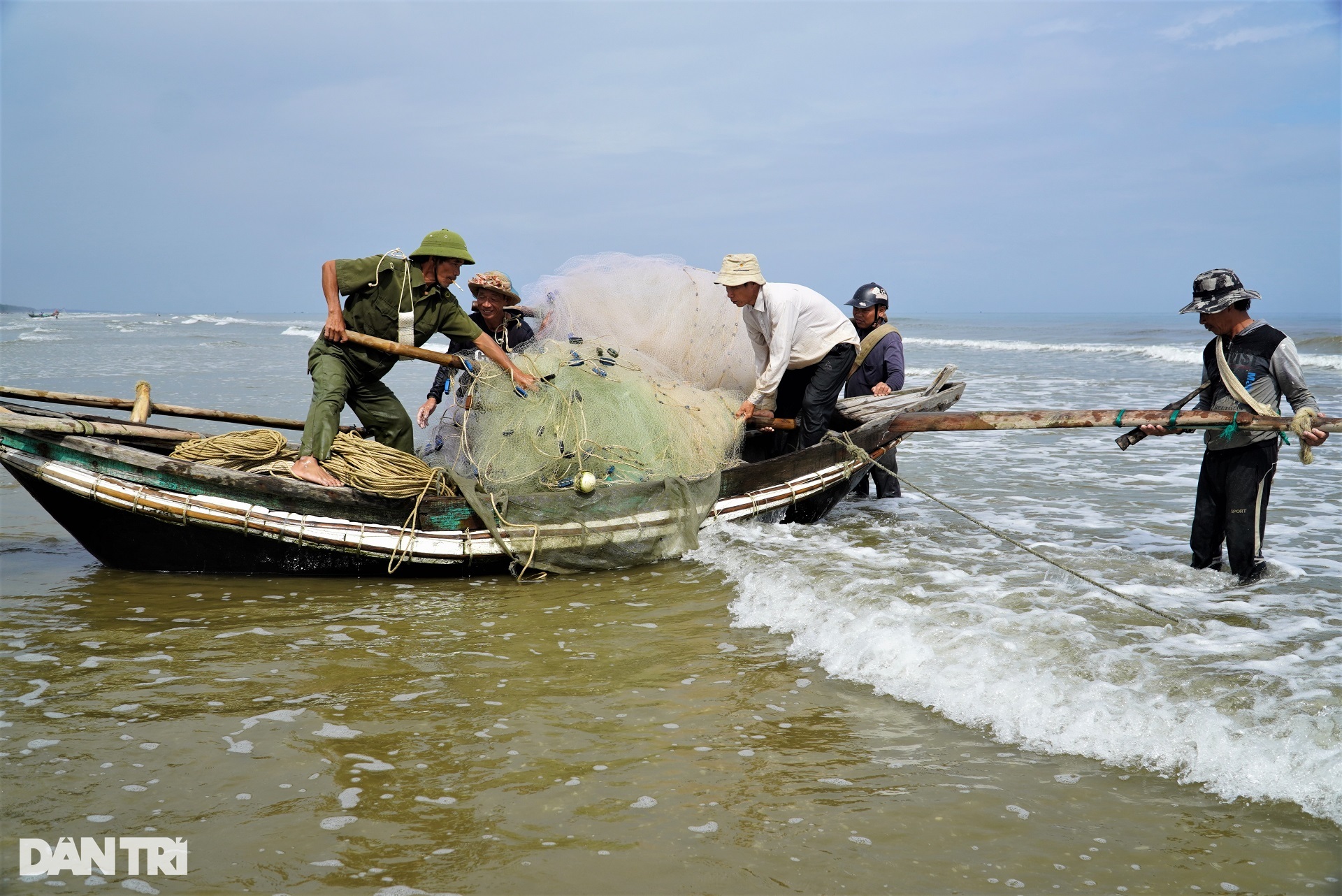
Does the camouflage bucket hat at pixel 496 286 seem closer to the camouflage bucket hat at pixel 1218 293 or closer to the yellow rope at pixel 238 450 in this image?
the yellow rope at pixel 238 450

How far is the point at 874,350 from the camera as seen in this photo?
24.4 feet

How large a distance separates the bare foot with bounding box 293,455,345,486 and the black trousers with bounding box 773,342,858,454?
9.71 feet

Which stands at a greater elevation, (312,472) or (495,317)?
(495,317)

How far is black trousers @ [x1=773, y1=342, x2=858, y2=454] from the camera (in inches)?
250

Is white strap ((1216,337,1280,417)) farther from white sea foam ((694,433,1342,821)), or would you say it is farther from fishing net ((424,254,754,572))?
fishing net ((424,254,754,572))

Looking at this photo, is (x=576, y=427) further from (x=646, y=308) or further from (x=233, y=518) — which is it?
(x=233, y=518)

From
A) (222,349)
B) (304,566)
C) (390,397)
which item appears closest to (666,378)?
(390,397)

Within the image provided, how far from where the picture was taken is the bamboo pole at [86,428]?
4.70m

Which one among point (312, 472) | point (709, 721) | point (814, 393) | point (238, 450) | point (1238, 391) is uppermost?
point (1238, 391)

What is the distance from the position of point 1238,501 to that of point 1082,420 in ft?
3.02

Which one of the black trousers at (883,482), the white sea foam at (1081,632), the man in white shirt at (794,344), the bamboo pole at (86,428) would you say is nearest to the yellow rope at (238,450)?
the bamboo pole at (86,428)

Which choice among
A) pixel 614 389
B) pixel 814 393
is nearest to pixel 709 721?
pixel 614 389

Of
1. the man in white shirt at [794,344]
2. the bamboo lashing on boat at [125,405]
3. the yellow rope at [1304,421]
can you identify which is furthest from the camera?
the man in white shirt at [794,344]

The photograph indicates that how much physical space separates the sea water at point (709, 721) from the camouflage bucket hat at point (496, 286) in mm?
2187
